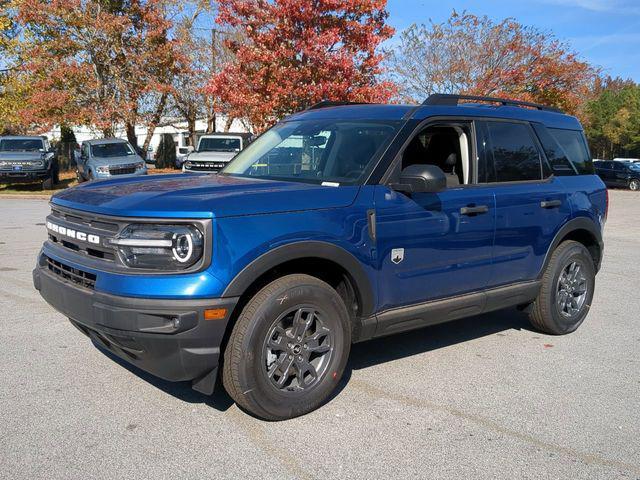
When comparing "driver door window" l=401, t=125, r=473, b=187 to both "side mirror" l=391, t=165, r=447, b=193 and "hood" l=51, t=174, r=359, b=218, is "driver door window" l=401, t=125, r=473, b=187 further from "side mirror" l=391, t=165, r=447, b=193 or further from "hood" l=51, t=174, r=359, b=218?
"hood" l=51, t=174, r=359, b=218

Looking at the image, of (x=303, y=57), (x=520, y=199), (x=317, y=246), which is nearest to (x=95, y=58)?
(x=303, y=57)

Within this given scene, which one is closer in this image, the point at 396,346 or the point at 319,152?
the point at 319,152

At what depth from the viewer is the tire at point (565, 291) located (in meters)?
5.36

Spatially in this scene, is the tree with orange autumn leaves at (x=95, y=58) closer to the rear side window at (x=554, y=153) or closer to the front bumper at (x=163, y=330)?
the rear side window at (x=554, y=153)

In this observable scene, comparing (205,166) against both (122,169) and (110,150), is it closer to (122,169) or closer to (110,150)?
(122,169)

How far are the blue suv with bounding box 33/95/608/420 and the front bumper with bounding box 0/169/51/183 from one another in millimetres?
18969

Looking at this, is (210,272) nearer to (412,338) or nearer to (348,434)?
(348,434)

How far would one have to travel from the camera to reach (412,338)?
5418 millimetres

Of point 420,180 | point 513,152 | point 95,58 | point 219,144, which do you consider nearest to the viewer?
point 420,180

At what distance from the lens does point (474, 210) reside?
4.53 m

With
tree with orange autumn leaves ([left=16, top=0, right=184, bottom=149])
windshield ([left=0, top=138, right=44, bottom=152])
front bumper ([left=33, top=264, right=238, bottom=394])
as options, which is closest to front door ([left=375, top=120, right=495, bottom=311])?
front bumper ([left=33, top=264, right=238, bottom=394])

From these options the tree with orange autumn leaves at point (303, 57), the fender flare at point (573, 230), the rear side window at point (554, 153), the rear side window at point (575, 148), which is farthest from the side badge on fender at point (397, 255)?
the tree with orange autumn leaves at point (303, 57)

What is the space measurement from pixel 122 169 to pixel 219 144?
3.19 meters

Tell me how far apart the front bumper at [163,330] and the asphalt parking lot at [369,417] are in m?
0.42
